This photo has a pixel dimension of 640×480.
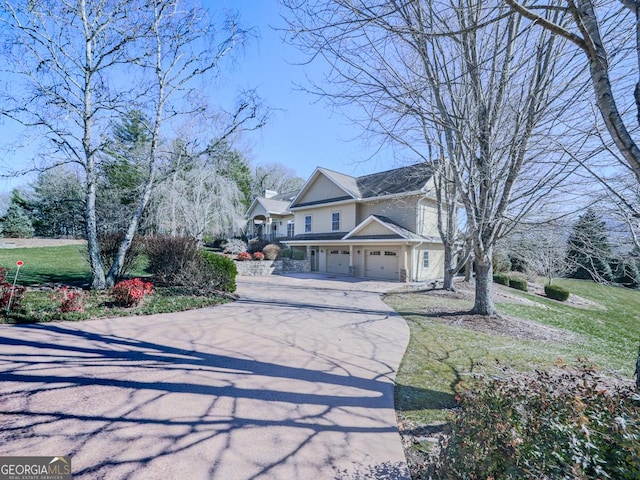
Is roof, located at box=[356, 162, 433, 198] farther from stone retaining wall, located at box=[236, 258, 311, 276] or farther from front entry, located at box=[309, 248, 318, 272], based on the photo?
stone retaining wall, located at box=[236, 258, 311, 276]

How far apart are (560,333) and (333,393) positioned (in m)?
8.11

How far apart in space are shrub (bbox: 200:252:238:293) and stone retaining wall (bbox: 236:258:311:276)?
23.9ft

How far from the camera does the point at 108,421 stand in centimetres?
296

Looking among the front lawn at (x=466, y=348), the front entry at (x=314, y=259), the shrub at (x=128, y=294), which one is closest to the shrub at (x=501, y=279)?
the front lawn at (x=466, y=348)

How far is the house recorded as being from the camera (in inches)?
1144

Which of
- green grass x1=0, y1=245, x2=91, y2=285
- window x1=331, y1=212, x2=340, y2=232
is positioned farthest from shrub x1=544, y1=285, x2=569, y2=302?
green grass x1=0, y1=245, x2=91, y2=285

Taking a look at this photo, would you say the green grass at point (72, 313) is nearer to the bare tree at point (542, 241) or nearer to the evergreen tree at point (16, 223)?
the bare tree at point (542, 241)

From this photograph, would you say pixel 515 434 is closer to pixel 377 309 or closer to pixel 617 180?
pixel 617 180

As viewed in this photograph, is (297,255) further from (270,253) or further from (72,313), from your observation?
(72,313)

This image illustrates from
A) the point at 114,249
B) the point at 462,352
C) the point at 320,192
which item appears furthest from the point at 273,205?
Result: the point at 462,352

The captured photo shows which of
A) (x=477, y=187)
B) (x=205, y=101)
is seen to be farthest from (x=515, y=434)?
(x=205, y=101)

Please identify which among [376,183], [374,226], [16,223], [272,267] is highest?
[376,183]

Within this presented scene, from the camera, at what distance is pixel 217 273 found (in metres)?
10.7

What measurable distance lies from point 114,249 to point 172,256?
229cm
